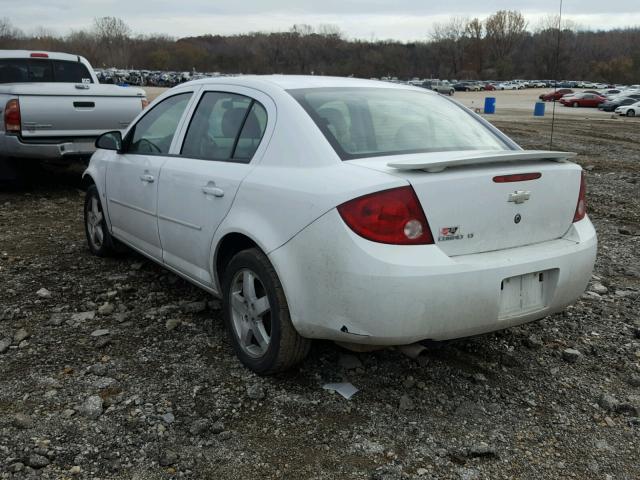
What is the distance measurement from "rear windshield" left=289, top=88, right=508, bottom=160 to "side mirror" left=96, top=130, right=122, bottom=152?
73.9 inches

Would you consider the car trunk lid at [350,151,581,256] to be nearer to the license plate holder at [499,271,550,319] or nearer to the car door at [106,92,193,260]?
the license plate holder at [499,271,550,319]

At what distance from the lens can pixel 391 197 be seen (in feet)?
8.91

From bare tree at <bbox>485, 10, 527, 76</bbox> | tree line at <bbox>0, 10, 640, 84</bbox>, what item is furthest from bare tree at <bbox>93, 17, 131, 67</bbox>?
bare tree at <bbox>485, 10, 527, 76</bbox>

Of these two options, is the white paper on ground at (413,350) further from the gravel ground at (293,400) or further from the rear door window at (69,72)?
the rear door window at (69,72)

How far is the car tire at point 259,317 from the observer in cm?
306

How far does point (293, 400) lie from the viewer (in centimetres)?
316

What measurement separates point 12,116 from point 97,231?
10.2ft

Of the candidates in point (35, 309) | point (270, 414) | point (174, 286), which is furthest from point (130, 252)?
point (270, 414)

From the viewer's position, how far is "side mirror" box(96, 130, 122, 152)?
470 centimetres

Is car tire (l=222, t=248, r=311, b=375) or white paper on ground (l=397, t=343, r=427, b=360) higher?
car tire (l=222, t=248, r=311, b=375)

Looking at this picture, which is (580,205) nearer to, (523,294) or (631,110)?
(523,294)

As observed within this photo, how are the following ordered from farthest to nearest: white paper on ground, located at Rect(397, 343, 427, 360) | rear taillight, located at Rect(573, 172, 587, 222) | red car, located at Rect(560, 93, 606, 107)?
red car, located at Rect(560, 93, 606, 107)
white paper on ground, located at Rect(397, 343, 427, 360)
rear taillight, located at Rect(573, 172, 587, 222)

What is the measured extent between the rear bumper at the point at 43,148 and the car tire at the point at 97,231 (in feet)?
8.59

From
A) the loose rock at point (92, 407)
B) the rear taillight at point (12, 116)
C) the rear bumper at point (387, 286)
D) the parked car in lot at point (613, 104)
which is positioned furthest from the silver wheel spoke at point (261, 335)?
the parked car in lot at point (613, 104)
